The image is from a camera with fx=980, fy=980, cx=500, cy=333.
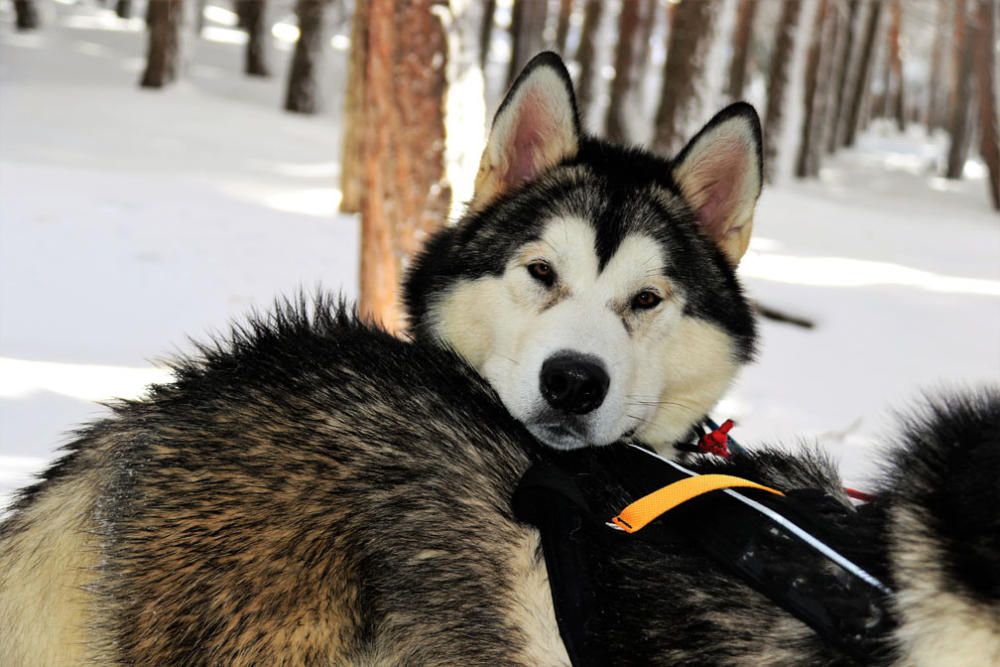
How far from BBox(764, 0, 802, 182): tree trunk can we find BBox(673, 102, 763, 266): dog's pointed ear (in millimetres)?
15185

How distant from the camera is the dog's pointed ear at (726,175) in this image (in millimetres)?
2824

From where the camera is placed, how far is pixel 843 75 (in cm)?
2812

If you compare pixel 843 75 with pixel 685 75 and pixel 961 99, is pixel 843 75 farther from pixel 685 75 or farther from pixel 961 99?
pixel 685 75

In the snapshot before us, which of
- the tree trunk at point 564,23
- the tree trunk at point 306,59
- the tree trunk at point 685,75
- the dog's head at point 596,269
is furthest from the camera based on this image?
the tree trunk at point 564,23

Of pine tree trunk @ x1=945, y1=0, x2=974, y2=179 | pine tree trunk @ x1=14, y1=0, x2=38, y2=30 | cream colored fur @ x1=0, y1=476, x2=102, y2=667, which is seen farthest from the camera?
pine tree trunk @ x1=14, y1=0, x2=38, y2=30

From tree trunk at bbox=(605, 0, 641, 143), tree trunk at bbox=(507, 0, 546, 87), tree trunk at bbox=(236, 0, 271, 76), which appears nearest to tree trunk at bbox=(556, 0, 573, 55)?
tree trunk at bbox=(507, 0, 546, 87)

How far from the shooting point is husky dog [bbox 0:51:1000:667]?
1.59m

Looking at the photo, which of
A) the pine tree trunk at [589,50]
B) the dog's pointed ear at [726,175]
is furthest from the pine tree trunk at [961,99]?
the dog's pointed ear at [726,175]

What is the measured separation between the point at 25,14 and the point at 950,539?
2766cm

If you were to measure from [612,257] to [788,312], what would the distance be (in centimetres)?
612

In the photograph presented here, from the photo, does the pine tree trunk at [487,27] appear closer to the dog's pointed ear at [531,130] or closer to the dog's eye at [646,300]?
the dog's pointed ear at [531,130]

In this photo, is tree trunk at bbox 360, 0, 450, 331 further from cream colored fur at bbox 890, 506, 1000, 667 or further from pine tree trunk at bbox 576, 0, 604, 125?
pine tree trunk at bbox 576, 0, 604, 125

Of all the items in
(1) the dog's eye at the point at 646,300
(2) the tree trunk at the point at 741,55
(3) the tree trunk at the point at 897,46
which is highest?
(3) the tree trunk at the point at 897,46

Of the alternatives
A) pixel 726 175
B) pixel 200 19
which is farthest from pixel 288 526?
pixel 200 19
